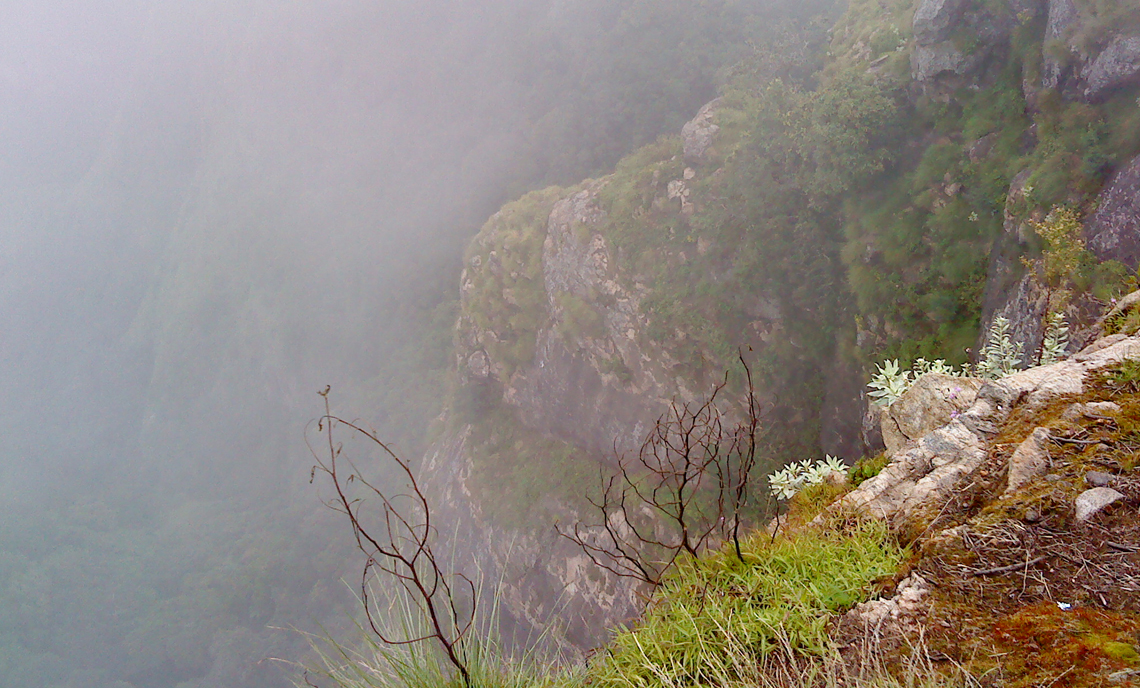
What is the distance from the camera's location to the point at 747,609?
2.36 metres

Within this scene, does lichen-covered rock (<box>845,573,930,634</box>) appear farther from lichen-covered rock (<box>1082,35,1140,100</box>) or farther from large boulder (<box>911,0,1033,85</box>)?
large boulder (<box>911,0,1033,85</box>)

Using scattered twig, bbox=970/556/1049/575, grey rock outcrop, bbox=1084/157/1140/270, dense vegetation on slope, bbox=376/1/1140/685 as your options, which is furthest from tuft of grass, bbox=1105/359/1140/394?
grey rock outcrop, bbox=1084/157/1140/270

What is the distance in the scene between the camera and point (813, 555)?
8.29ft

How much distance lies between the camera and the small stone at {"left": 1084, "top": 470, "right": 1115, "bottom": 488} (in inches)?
90.4

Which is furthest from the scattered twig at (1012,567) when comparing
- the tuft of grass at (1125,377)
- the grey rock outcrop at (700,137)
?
the grey rock outcrop at (700,137)

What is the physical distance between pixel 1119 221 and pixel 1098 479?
10.2 m

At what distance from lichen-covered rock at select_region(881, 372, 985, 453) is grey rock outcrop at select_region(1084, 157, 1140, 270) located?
24.2 feet

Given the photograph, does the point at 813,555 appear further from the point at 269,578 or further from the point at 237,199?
the point at 237,199

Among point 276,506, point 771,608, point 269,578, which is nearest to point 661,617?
point 771,608

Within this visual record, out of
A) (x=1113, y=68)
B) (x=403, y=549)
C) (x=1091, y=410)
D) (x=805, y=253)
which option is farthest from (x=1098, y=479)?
(x=403, y=549)

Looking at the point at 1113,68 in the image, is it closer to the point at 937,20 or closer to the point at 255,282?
the point at 937,20

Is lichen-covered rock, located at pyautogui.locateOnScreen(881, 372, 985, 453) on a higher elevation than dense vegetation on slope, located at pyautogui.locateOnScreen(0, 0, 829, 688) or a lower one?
lower

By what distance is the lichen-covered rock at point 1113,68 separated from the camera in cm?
978

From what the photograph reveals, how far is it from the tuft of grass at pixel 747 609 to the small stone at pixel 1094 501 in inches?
26.6
